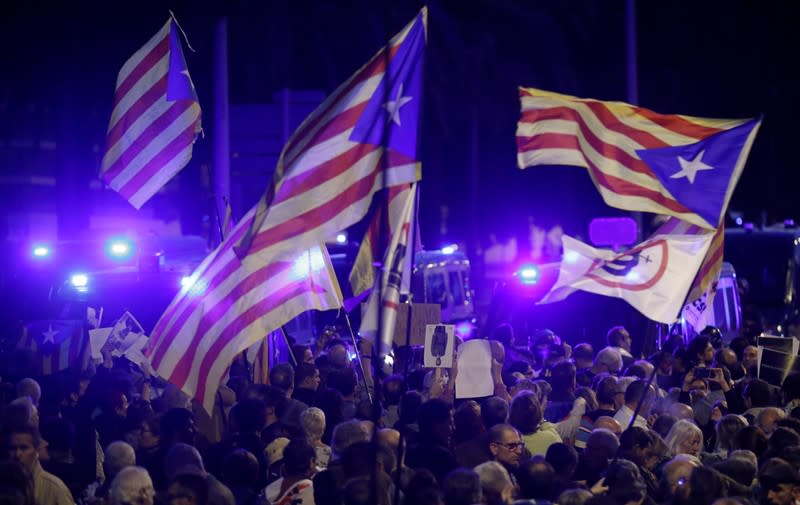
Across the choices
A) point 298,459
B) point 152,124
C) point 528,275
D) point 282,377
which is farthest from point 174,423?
point 528,275

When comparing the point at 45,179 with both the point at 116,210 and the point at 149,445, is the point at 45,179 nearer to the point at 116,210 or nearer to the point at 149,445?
the point at 116,210

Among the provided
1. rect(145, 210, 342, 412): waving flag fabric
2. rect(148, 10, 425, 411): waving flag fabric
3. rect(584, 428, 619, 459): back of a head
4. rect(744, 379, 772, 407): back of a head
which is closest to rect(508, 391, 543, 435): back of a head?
rect(584, 428, 619, 459): back of a head

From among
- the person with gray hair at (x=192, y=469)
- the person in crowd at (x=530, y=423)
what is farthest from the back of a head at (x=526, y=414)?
the person with gray hair at (x=192, y=469)

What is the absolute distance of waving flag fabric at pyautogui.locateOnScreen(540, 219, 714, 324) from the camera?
26.8 feet

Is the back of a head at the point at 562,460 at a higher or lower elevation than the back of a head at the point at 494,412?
lower

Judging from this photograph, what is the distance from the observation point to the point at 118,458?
24.2 ft

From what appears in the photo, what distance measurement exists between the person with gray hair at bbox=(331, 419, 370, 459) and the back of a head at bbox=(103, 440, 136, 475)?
1.29m

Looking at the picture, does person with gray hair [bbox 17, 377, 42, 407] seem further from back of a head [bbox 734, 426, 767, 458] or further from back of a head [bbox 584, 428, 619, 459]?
back of a head [bbox 734, 426, 767, 458]

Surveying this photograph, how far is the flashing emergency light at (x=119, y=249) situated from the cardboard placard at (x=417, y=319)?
6.71 m

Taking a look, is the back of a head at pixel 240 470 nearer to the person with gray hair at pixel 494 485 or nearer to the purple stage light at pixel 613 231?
the person with gray hair at pixel 494 485

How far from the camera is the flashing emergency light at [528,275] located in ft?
62.5

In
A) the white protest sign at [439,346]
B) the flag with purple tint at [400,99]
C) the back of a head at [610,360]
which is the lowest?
the back of a head at [610,360]

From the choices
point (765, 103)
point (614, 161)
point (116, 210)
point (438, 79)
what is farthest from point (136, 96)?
point (765, 103)

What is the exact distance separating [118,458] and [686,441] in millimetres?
3847
